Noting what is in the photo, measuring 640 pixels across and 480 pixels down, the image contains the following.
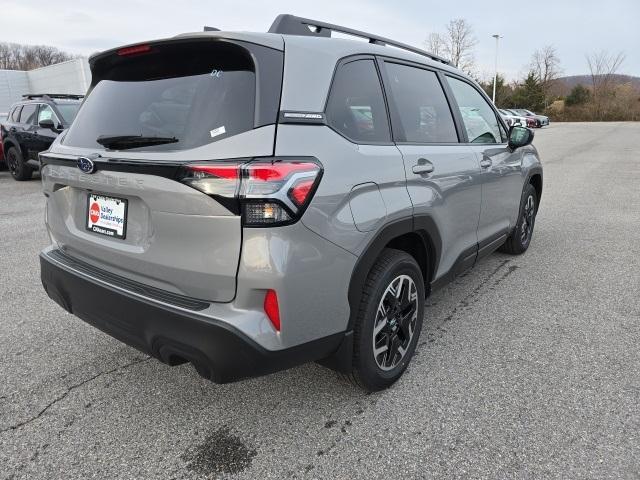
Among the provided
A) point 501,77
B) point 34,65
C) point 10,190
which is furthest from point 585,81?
point 34,65

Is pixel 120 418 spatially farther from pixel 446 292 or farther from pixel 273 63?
pixel 446 292

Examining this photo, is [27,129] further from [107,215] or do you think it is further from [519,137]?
[519,137]

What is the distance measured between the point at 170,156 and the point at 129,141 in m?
0.34

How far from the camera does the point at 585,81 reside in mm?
65250

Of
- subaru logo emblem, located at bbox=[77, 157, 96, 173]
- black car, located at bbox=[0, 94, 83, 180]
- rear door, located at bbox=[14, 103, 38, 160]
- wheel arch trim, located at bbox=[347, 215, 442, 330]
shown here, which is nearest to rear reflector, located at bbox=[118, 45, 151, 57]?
subaru logo emblem, located at bbox=[77, 157, 96, 173]

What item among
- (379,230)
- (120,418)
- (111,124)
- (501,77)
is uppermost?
(501,77)

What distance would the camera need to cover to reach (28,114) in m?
10.8

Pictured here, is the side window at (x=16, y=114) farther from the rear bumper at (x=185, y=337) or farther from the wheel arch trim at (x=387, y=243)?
the wheel arch trim at (x=387, y=243)

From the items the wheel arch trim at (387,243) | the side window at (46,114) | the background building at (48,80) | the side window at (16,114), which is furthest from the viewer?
the background building at (48,80)

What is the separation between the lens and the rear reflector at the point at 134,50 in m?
2.27

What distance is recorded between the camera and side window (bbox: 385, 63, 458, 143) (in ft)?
8.96

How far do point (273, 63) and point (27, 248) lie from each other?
4.70m

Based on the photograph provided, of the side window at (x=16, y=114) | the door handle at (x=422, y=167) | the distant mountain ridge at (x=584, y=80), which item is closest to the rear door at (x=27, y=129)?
the side window at (x=16, y=114)

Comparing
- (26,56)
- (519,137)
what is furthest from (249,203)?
(26,56)
